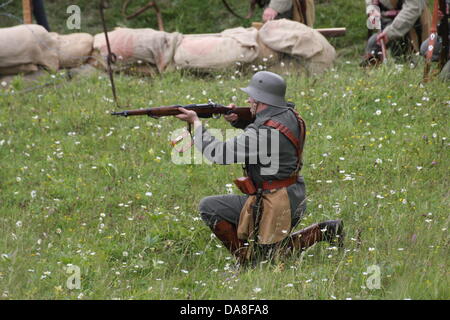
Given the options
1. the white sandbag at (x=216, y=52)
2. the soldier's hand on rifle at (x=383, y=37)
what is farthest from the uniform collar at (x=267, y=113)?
the soldier's hand on rifle at (x=383, y=37)

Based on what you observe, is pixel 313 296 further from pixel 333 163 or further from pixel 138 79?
pixel 138 79

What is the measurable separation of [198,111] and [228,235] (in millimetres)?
1008

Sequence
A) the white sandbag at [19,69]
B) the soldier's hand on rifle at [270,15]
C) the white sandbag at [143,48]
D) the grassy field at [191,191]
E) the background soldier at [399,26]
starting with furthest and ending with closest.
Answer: the soldier's hand on rifle at [270,15] < the white sandbag at [143,48] < the background soldier at [399,26] < the white sandbag at [19,69] < the grassy field at [191,191]

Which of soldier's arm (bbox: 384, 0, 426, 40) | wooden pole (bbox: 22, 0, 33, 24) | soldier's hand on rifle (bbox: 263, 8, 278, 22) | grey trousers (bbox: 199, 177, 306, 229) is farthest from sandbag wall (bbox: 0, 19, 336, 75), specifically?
grey trousers (bbox: 199, 177, 306, 229)

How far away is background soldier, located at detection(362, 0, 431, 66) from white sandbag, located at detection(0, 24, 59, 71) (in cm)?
426

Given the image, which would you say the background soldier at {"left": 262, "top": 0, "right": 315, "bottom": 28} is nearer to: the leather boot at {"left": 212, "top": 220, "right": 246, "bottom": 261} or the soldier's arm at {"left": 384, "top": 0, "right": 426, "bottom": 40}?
the soldier's arm at {"left": 384, "top": 0, "right": 426, "bottom": 40}

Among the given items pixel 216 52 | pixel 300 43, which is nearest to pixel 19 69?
pixel 216 52

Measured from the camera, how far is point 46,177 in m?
8.14

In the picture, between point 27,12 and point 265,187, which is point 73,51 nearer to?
point 27,12

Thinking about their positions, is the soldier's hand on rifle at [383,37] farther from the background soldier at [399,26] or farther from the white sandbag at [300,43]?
the white sandbag at [300,43]

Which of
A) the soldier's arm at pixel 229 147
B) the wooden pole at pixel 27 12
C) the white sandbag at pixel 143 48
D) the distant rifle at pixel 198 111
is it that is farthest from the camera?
the wooden pole at pixel 27 12

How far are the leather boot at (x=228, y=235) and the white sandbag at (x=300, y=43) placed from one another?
494 cm

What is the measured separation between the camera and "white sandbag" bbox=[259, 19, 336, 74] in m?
10.9

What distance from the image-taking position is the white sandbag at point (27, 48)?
1060 cm
